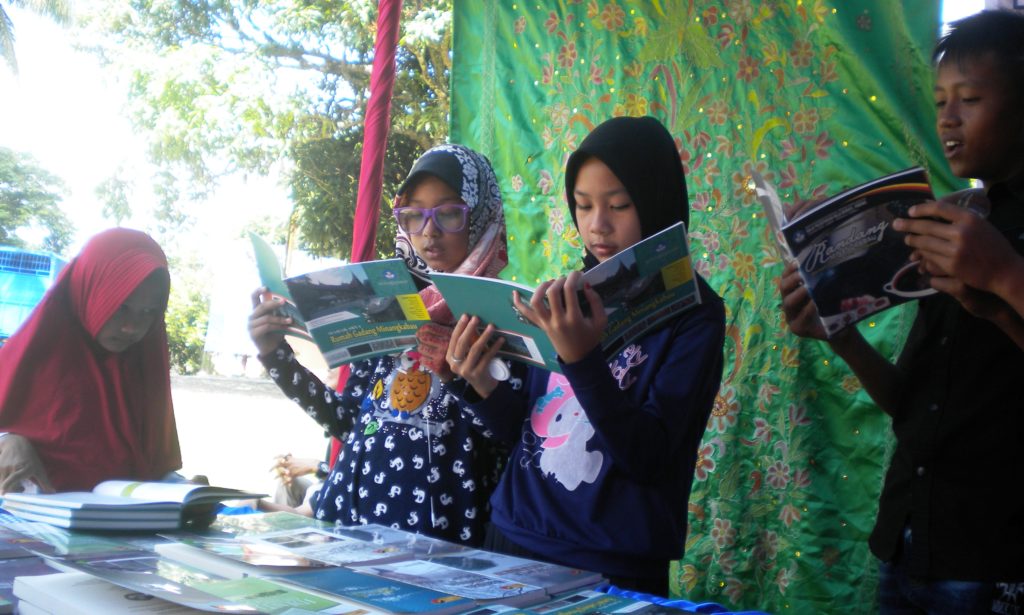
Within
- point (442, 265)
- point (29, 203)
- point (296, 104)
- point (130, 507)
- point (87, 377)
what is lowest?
point (130, 507)

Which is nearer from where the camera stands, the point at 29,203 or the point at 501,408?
the point at 501,408

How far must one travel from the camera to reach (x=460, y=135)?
301 centimetres

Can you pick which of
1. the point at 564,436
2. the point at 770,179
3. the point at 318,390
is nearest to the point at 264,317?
the point at 318,390

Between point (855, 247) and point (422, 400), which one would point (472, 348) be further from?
point (855, 247)

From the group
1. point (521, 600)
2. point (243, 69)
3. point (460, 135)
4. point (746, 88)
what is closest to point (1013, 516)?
point (521, 600)

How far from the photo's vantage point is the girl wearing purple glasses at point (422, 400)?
1.62 meters

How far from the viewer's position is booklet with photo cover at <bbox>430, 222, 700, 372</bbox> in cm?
121

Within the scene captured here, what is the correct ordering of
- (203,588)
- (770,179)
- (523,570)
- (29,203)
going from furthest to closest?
(29,203) → (770,179) → (523,570) → (203,588)

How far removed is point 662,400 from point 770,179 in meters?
1.28

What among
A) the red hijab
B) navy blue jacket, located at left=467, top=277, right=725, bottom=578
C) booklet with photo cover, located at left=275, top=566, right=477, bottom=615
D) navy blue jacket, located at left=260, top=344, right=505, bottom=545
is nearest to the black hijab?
navy blue jacket, located at left=467, top=277, right=725, bottom=578

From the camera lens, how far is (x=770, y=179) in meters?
2.34

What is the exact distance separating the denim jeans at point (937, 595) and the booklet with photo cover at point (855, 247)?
0.38m

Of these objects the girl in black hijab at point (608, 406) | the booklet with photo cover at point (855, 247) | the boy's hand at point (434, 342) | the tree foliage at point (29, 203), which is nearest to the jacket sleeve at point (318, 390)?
the boy's hand at point (434, 342)

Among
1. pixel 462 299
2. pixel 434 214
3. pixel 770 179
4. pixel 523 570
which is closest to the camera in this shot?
pixel 523 570
